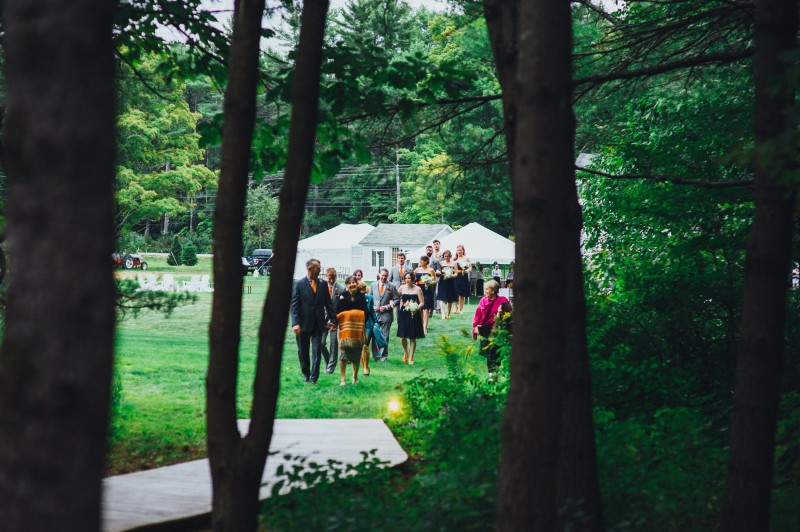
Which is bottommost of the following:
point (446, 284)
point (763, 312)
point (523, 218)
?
point (446, 284)

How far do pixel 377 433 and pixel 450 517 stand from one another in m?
5.58

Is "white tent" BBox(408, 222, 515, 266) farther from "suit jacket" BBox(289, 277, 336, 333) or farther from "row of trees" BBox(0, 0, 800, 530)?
"row of trees" BBox(0, 0, 800, 530)

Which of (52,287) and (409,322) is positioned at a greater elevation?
(52,287)

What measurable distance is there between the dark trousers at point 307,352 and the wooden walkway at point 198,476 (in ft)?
12.0

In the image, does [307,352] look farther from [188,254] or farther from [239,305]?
[188,254]

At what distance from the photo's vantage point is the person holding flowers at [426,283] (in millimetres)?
22969

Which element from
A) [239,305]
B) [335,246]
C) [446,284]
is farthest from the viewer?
[335,246]

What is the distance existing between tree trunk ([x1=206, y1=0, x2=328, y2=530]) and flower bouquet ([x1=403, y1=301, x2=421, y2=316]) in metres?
12.8

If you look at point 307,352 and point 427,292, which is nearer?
point 307,352

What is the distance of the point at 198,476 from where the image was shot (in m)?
8.16

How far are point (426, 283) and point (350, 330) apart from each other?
839 centimetres

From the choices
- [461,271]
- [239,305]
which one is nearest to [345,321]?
[239,305]

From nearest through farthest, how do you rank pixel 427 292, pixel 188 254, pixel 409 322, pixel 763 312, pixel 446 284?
pixel 763 312 → pixel 409 322 → pixel 427 292 → pixel 446 284 → pixel 188 254

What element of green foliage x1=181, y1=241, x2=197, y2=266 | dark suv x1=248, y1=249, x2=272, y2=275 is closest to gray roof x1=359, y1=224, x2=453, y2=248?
dark suv x1=248, y1=249, x2=272, y2=275
